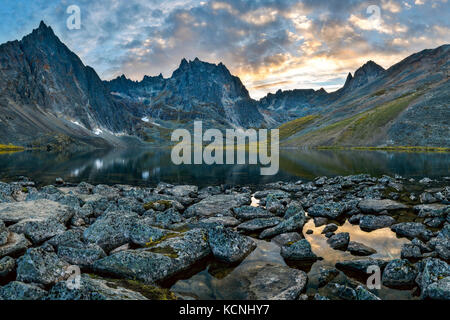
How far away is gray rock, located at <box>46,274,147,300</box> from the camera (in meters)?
8.36

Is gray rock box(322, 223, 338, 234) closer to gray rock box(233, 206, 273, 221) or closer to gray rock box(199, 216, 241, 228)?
gray rock box(233, 206, 273, 221)

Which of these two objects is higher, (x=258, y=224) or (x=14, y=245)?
(x=14, y=245)

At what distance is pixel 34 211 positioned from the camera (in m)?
20.6

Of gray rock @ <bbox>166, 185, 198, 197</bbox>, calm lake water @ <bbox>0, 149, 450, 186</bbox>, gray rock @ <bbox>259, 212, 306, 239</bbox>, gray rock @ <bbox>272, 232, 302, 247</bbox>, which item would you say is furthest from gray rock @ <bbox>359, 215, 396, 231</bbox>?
calm lake water @ <bbox>0, 149, 450, 186</bbox>

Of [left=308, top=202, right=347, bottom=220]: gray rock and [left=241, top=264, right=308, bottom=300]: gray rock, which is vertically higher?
[left=308, top=202, right=347, bottom=220]: gray rock

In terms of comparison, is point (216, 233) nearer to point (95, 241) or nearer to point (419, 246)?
point (95, 241)

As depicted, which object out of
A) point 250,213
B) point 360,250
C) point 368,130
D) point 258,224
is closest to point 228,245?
point 258,224

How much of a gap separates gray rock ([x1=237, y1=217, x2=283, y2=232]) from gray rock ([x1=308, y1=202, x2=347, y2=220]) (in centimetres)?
489

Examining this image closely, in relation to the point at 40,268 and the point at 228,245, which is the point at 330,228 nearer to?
the point at 228,245

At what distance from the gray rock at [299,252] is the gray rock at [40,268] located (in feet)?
A: 38.0

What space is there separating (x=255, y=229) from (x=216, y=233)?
17.0 feet

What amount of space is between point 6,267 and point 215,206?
57.3 ft

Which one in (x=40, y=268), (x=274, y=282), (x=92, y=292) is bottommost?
(x=274, y=282)

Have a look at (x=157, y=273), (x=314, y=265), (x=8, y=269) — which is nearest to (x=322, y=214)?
(x=314, y=265)
